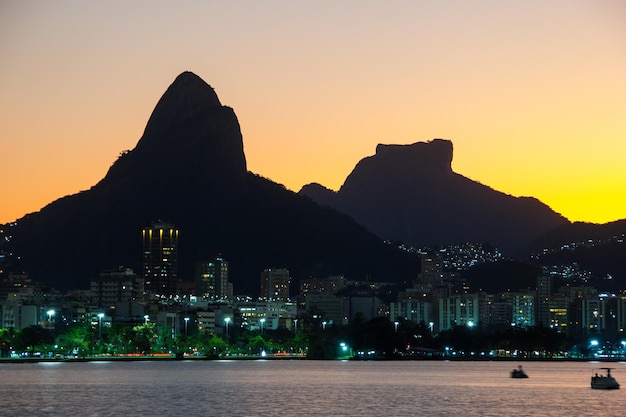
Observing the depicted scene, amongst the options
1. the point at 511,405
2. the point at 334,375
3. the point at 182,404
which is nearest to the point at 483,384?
the point at 334,375

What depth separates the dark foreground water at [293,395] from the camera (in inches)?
3509

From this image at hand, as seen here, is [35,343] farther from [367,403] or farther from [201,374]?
[367,403]

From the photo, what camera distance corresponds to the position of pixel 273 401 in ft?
321

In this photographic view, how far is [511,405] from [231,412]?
76.8ft

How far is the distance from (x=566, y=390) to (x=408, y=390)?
15.3 m

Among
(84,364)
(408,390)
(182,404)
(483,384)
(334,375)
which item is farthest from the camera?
(84,364)

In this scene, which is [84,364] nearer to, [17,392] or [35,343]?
[35,343]

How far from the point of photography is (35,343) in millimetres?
194750

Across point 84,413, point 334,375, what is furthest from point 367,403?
point 334,375

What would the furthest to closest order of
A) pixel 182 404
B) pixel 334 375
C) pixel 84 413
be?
pixel 334 375 < pixel 182 404 < pixel 84 413

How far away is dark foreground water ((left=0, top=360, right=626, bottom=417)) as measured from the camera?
89.1 meters

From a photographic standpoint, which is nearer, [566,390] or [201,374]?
[566,390]

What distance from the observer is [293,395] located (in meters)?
105

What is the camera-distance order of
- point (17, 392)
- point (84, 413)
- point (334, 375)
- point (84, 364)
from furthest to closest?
point (84, 364) < point (334, 375) < point (17, 392) < point (84, 413)
